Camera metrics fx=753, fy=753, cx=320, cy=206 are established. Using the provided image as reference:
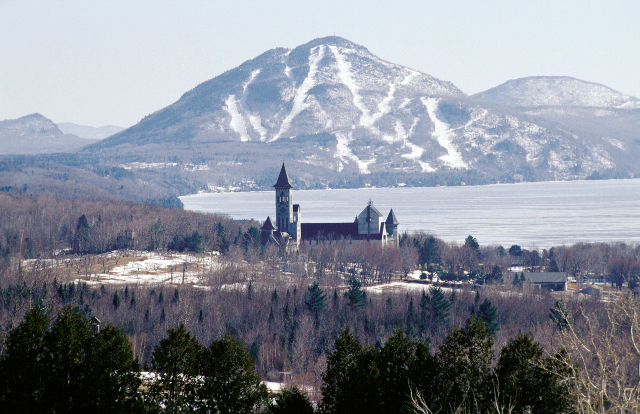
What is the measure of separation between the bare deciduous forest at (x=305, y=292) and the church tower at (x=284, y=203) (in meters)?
3.24

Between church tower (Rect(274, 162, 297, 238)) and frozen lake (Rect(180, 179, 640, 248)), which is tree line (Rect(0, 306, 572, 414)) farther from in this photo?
frozen lake (Rect(180, 179, 640, 248))

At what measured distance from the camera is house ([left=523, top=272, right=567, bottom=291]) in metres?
68.9

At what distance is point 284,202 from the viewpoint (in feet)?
278

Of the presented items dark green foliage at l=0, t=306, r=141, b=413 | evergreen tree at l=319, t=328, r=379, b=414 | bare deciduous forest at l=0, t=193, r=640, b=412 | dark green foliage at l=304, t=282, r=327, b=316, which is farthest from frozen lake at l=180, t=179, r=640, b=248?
dark green foliage at l=0, t=306, r=141, b=413

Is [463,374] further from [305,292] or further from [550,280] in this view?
[550,280]

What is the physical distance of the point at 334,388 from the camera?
2172 centimetres

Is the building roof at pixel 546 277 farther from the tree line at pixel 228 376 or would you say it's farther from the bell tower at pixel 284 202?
the tree line at pixel 228 376

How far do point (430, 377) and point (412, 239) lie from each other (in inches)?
2776

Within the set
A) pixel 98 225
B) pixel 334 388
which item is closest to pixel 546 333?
pixel 334 388

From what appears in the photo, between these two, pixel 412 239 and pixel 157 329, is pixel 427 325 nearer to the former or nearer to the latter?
pixel 157 329

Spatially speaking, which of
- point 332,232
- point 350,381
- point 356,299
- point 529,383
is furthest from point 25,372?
point 332,232

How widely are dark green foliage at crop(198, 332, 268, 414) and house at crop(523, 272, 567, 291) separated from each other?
5100cm

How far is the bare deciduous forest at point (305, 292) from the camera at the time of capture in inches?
1581

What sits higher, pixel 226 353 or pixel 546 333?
pixel 226 353
